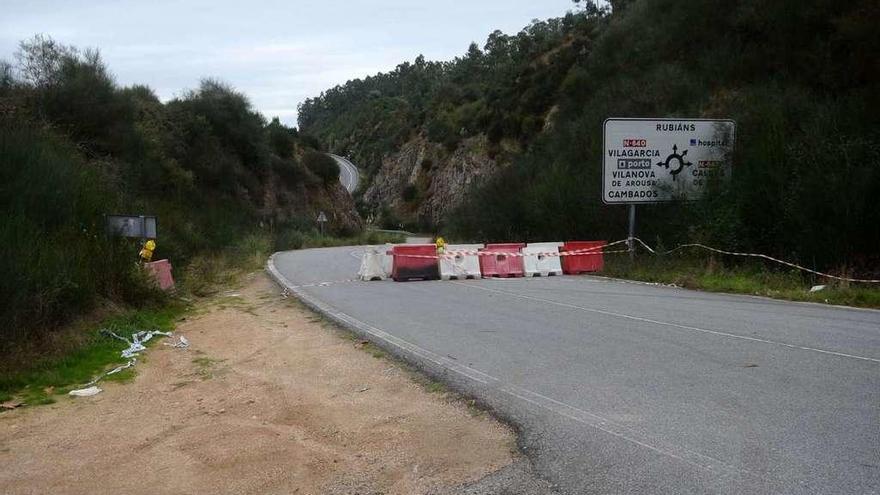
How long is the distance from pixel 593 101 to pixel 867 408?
3360 cm

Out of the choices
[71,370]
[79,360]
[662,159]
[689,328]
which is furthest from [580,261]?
[71,370]

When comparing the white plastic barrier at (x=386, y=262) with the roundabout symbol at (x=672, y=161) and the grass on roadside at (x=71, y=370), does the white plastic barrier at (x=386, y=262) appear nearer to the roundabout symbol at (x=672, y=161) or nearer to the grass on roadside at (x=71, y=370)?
the roundabout symbol at (x=672, y=161)

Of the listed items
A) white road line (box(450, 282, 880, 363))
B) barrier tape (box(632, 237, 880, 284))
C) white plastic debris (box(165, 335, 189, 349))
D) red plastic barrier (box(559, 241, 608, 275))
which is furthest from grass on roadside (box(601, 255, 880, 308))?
white plastic debris (box(165, 335, 189, 349))

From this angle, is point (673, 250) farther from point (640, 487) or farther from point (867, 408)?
point (640, 487)

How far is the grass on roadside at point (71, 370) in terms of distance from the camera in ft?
28.6

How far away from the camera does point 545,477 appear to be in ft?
17.5

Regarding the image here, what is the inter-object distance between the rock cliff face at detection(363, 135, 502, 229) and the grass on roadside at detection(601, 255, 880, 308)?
42.5 m

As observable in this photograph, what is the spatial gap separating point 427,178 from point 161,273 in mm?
77461

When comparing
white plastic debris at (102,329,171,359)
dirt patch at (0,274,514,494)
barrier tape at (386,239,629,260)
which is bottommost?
white plastic debris at (102,329,171,359)

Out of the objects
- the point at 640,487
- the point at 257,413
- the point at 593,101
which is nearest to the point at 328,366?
the point at 257,413

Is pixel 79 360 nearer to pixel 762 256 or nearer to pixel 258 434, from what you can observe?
pixel 258 434

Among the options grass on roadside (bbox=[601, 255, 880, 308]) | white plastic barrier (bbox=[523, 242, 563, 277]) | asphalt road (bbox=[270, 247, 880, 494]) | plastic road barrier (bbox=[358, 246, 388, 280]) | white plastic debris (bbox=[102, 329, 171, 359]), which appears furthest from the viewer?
A: white plastic barrier (bbox=[523, 242, 563, 277])

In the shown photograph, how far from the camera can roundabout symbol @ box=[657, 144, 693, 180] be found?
904 inches

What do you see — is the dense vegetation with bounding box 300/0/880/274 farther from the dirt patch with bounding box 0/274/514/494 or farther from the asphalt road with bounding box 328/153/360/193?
the asphalt road with bounding box 328/153/360/193
